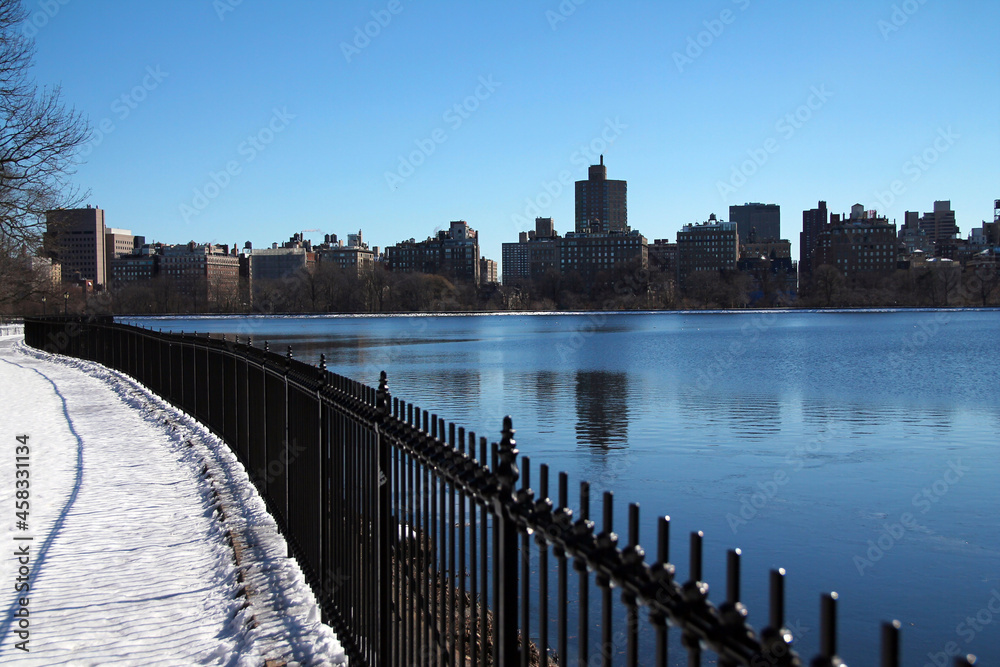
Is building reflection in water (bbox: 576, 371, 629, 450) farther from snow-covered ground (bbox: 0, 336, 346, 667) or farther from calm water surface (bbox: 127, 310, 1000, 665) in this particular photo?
snow-covered ground (bbox: 0, 336, 346, 667)

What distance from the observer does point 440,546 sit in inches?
169

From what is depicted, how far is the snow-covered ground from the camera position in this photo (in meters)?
5.48

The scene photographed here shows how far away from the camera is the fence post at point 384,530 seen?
4.70 meters

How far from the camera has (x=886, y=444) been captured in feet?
61.5

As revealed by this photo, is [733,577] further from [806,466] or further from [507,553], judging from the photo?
[806,466]

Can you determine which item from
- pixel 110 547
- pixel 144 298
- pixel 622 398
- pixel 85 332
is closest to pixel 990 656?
pixel 110 547

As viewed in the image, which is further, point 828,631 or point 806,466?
point 806,466

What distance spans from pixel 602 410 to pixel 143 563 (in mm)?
18123

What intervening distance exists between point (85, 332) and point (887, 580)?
30.1 meters

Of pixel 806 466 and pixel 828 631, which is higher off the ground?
pixel 828 631

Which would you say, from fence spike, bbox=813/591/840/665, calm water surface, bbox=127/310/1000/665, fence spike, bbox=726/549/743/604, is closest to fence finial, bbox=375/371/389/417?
fence spike, bbox=726/549/743/604

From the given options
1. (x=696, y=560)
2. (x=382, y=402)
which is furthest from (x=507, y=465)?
(x=382, y=402)

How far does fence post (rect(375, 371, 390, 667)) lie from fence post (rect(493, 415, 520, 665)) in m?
1.52

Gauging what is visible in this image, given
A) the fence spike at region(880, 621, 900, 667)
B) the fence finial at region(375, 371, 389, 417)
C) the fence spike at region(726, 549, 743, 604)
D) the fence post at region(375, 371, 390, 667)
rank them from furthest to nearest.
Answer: the fence finial at region(375, 371, 389, 417) → the fence post at region(375, 371, 390, 667) → the fence spike at region(726, 549, 743, 604) → the fence spike at region(880, 621, 900, 667)
